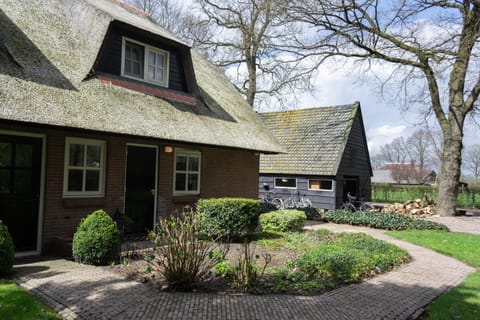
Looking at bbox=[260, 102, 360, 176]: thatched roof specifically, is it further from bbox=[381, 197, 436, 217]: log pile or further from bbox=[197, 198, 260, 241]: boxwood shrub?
bbox=[197, 198, 260, 241]: boxwood shrub

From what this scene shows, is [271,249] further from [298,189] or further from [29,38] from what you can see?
[298,189]

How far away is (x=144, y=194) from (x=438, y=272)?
757cm

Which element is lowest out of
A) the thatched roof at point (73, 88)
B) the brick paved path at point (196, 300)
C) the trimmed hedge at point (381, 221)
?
the brick paved path at point (196, 300)

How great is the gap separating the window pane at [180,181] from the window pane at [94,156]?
8.77 feet

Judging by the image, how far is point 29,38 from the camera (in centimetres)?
856

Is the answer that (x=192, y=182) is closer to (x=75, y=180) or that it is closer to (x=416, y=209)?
(x=75, y=180)

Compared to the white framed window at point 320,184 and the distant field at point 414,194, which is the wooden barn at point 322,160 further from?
the distant field at point 414,194

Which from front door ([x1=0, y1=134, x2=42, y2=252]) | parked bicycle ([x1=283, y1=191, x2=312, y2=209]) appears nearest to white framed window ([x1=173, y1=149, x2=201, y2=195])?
front door ([x1=0, y1=134, x2=42, y2=252])

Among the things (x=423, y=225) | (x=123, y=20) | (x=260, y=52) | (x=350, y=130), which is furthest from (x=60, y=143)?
(x=260, y=52)

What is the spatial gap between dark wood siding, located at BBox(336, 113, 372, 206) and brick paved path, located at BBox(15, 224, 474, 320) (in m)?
11.7

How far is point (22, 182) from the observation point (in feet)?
25.2

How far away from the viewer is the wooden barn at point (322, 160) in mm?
18359

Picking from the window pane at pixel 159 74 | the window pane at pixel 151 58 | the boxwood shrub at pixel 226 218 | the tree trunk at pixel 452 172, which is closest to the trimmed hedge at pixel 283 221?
the boxwood shrub at pixel 226 218

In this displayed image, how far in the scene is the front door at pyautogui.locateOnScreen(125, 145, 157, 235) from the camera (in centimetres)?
971
